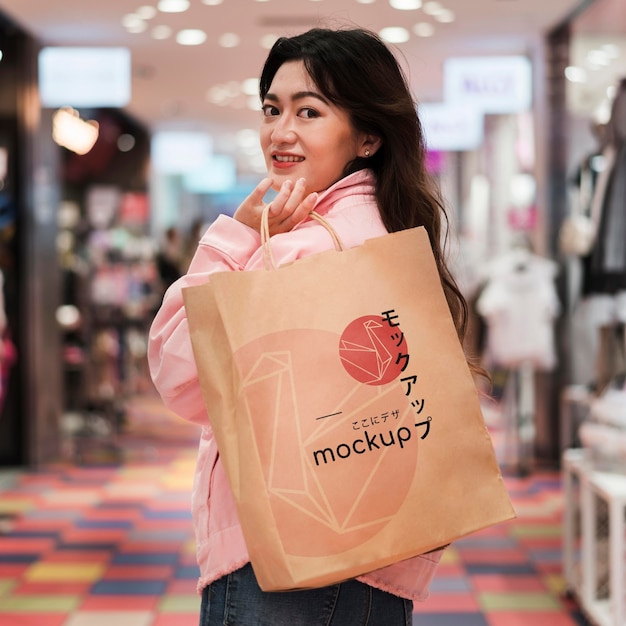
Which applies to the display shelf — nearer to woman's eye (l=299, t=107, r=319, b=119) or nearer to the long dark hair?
the long dark hair

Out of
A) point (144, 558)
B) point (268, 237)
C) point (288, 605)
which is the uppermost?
point (268, 237)

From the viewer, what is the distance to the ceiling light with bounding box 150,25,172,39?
700 centimetres

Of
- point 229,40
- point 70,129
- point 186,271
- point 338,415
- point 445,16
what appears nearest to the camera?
point 338,415

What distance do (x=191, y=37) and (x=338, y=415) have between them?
6.56 metres

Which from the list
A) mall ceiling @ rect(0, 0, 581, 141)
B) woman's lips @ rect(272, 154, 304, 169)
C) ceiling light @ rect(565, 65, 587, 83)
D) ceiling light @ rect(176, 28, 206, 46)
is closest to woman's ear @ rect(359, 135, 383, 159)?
woman's lips @ rect(272, 154, 304, 169)

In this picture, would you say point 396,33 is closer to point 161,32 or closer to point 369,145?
point 161,32

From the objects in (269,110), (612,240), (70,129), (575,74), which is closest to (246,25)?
(70,129)

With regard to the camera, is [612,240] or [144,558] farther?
[144,558]

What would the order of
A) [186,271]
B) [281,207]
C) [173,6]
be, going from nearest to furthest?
[281,207] < [186,271] < [173,6]

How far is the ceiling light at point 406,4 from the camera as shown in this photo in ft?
20.8

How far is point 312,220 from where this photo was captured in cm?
139

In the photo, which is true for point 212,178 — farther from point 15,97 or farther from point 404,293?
point 404,293

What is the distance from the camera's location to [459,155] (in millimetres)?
13750

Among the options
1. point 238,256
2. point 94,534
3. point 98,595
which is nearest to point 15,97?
point 94,534
